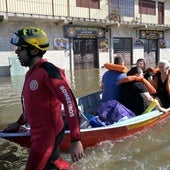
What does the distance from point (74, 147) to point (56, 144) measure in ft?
0.85

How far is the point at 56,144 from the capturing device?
8.82ft

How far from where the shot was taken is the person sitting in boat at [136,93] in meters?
Result: 5.86

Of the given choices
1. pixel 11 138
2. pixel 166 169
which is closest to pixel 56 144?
pixel 11 138

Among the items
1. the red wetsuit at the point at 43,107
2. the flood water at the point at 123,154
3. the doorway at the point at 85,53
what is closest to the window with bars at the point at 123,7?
the doorway at the point at 85,53

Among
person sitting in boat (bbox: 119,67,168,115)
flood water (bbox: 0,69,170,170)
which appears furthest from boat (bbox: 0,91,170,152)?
person sitting in boat (bbox: 119,67,168,115)

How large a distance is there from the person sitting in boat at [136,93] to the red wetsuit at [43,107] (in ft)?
11.0

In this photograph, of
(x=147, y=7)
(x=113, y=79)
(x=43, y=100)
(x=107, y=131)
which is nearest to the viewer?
(x=43, y=100)

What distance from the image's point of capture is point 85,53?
22.2 m

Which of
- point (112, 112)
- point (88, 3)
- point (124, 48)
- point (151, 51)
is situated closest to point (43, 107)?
point (112, 112)

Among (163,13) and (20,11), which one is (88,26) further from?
(163,13)

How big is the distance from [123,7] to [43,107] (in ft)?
73.4

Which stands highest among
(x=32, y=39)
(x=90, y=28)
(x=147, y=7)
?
(x=147, y=7)

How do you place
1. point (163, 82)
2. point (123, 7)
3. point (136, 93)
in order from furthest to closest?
point (123, 7) → point (163, 82) → point (136, 93)

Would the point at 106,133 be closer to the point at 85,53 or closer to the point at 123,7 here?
the point at 85,53
